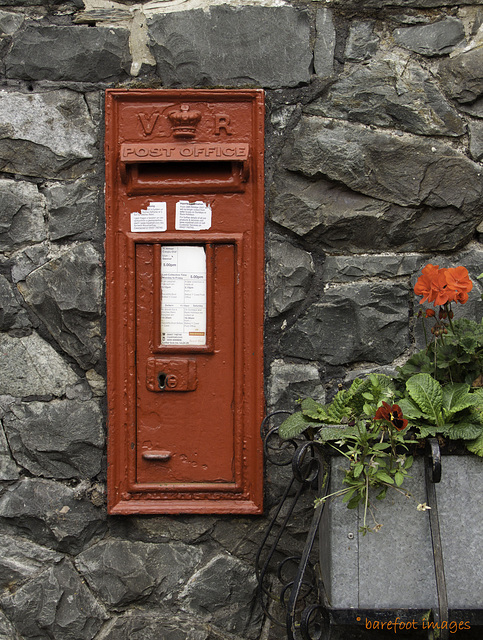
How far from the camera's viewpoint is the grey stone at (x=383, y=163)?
227 centimetres

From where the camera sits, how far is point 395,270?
2305 mm

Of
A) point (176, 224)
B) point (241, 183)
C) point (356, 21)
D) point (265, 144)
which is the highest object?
point (356, 21)

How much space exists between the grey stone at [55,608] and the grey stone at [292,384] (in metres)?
1.04

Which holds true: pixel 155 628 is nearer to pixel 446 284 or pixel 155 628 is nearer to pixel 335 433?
pixel 335 433

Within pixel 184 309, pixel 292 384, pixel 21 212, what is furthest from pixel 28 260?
pixel 292 384

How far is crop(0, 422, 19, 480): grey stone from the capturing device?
234 cm

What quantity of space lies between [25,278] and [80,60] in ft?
2.85

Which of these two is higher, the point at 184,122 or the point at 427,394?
the point at 184,122

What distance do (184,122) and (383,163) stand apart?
2.52 ft

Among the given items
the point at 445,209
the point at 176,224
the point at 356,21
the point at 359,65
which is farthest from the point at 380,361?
the point at 356,21

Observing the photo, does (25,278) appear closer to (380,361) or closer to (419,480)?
(380,361)

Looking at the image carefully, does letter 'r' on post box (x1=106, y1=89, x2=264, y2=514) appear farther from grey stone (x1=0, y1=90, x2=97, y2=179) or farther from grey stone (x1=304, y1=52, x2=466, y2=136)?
grey stone (x1=304, y1=52, x2=466, y2=136)

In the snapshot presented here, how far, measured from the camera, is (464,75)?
7.48 feet

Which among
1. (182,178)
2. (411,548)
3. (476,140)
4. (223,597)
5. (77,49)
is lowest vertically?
(223,597)
